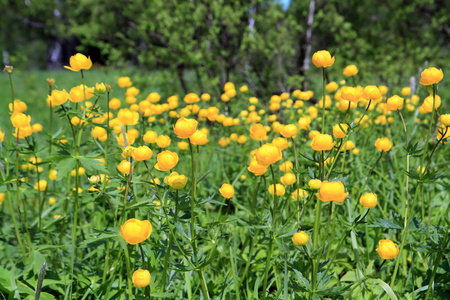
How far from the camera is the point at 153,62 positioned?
16.1 feet

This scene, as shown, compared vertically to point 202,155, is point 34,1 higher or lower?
higher

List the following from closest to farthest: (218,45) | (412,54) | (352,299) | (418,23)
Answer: (352,299)
(218,45)
(412,54)
(418,23)

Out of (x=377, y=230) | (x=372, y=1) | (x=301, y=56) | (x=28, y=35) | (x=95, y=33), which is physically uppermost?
(x=28, y=35)

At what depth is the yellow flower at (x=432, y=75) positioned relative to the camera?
896 millimetres

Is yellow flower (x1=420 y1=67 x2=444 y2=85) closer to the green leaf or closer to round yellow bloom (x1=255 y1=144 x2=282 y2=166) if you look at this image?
round yellow bloom (x1=255 y1=144 x2=282 y2=166)

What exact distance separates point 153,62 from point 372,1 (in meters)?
3.69

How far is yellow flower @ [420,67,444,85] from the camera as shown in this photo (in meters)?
0.90

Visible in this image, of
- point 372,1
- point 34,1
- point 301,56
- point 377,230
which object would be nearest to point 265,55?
point 301,56

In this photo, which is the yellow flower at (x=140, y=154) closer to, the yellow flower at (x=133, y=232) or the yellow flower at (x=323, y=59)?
the yellow flower at (x=133, y=232)

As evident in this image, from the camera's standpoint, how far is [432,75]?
0.91 meters

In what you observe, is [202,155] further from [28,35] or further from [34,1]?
[28,35]

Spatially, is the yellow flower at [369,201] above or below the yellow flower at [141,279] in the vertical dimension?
above

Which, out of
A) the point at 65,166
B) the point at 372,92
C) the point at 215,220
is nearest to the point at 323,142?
the point at 372,92

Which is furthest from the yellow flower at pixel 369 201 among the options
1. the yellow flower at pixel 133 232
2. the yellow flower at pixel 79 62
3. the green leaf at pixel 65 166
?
the yellow flower at pixel 79 62
